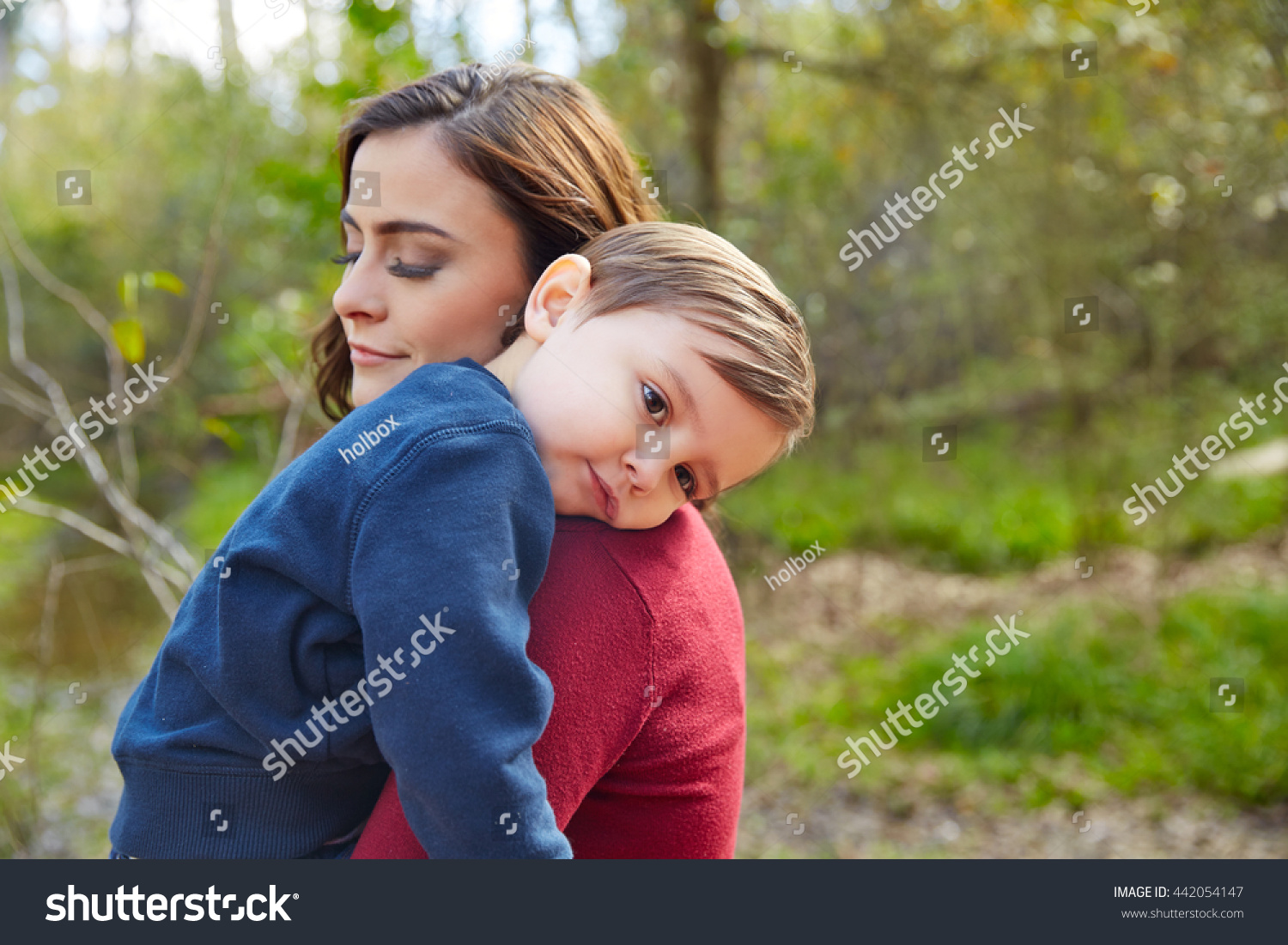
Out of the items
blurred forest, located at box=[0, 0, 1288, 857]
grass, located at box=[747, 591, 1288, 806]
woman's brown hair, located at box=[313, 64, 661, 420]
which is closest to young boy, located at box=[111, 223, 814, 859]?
woman's brown hair, located at box=[313, 64, 661, 420]

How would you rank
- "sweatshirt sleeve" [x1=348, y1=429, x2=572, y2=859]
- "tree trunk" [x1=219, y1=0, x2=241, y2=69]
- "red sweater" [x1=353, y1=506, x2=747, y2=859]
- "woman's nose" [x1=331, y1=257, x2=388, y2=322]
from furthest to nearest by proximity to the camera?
"tree trunk" [x1=219, y1=0, x2=241, y2=69], "woman's nose" [x1=331, y1=257, x2=388, y2=322], "red sweater" [x1=353, y1=506, x2=747, y2=859], "sweatshirt sleeve" [x1=348, y1=429, x2=572, y2=859]

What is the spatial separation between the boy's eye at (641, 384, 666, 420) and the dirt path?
307 cm

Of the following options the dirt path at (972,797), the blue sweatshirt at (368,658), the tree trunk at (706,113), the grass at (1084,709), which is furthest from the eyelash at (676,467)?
the tree trunk at (706,113)

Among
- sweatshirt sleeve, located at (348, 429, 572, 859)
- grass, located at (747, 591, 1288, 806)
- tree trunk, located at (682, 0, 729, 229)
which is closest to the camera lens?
sweatshirt sleeve, located at (348, 429, 572, 859)

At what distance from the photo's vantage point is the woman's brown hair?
48.5 inches

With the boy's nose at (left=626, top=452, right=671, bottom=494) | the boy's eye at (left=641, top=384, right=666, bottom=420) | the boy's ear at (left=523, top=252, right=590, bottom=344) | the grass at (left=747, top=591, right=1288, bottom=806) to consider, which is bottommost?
the grass at (left=747, top=591, right=1288, bottom=806)

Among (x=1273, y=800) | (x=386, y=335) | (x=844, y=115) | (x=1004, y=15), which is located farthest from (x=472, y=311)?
(x=844, y=115)

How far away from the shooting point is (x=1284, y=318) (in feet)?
16.0

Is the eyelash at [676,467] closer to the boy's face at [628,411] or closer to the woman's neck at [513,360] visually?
the boy's face at [628,411]

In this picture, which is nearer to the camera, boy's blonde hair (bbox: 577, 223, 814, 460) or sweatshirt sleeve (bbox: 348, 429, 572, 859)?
sweatshirt sleeve (bbox: 348, 429, 572, 859)

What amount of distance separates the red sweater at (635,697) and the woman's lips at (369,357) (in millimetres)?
349

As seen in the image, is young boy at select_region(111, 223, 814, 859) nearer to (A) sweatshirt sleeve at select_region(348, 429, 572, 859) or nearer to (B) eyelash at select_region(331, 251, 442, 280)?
(A) sweatshirt sleeve at select_region(348, 429, 572, 859)

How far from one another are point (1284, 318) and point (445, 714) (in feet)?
17.3

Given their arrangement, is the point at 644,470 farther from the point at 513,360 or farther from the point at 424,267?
the point at 424,267
